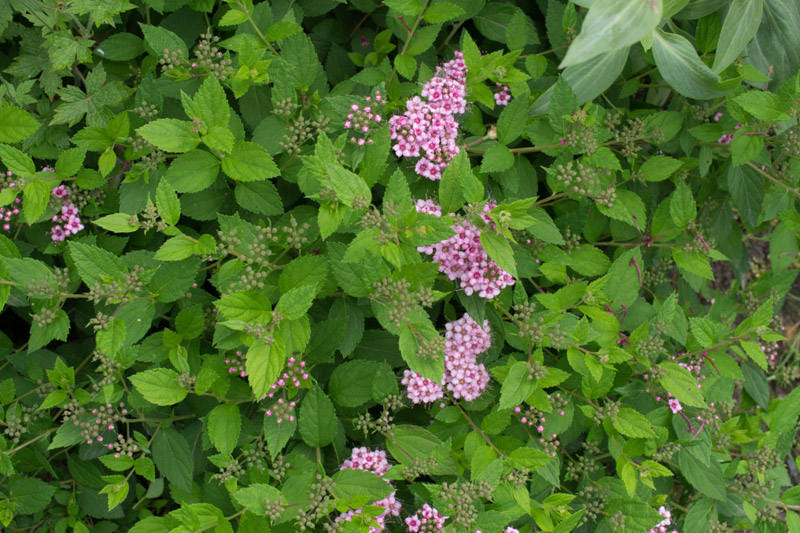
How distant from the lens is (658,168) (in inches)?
101

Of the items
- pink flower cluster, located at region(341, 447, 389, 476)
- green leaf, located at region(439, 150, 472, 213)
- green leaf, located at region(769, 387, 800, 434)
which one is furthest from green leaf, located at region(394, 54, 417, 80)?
green leaf, located at region(769, 387, 800, 434)

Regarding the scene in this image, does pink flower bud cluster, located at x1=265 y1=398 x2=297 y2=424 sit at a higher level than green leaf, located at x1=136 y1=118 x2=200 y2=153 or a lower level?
lower

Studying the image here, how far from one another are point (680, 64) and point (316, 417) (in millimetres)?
1806

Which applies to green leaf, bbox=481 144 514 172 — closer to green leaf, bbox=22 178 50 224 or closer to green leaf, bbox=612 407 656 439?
green leaf, bbox=612 407 656 439

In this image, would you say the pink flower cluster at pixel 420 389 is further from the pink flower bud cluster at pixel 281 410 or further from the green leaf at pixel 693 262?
the green leaf at pixel 693 262

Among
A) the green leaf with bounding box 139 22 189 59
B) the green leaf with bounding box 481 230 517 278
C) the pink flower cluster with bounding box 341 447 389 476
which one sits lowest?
the pink flower cluster with bounding box 341 447 389 476

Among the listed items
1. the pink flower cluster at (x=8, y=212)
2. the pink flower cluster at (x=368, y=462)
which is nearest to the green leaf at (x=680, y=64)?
the pink flower cluster at (x=368, y=462)

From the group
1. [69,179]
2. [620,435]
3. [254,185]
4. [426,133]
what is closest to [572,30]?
[426,133]

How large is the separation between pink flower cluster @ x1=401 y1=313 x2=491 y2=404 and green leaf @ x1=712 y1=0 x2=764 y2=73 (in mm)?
1248

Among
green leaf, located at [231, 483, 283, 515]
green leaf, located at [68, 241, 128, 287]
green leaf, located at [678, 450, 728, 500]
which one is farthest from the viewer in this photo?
green leaf, located at [678, 450, 728, 500]

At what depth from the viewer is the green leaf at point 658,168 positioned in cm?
254

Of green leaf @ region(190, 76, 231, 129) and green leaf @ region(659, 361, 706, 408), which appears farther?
green leaf @ region(659, 361, 706, 408)

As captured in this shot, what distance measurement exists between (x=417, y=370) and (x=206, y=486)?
92 cm

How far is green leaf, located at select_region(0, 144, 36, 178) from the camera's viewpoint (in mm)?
2100
